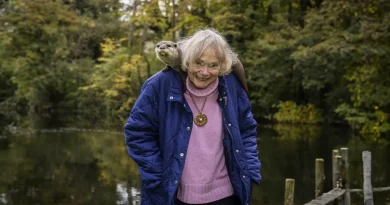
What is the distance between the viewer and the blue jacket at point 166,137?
281 centimetres

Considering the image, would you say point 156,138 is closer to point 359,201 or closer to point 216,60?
point 216,60

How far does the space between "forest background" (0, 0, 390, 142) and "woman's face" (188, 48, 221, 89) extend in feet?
49.1

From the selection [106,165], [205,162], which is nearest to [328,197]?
[205,162]

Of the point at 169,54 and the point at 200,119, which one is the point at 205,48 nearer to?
the point at 169,54

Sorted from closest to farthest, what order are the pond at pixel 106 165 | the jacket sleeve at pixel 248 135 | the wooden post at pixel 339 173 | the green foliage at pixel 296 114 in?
the jacket sleeve at pixel 248 135 → the wooden post at pixel 339 173 → the pond at pixel 106 165 → the green foliage at pixel 296 114

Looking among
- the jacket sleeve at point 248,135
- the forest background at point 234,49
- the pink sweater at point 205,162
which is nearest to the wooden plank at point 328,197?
the jacket sleeve at point 248,135

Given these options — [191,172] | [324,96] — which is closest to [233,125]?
[191,172]

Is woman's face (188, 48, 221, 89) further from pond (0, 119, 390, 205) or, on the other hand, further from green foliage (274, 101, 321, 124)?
green foliage (274, 101, 321, 124)

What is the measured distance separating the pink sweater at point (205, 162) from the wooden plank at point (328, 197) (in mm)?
4067

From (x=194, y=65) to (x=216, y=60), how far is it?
103mm

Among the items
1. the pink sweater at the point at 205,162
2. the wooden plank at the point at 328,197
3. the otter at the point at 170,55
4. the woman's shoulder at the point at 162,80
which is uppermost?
the otter at the point at 170,55

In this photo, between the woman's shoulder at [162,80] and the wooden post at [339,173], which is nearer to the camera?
the woman's shoulder at [162,80]

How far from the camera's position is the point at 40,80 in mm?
33531

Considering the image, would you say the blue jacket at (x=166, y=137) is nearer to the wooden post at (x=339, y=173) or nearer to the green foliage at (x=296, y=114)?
the wooden post at (x=339, y=173)
